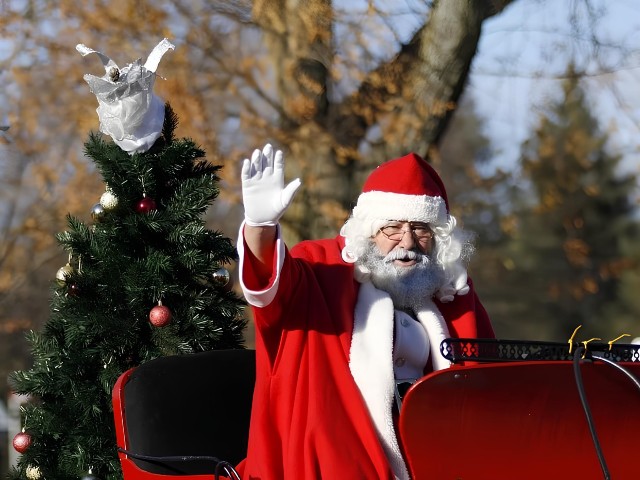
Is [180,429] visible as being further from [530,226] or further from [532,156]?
[530,226]

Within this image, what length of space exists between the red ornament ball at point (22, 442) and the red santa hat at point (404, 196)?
64.3 inches

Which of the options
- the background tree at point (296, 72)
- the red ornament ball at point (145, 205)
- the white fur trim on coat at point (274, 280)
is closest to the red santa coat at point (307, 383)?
the white fur trim on coat at point (274, 280)

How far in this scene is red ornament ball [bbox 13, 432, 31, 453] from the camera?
4.20m

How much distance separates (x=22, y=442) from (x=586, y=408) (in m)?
2.44

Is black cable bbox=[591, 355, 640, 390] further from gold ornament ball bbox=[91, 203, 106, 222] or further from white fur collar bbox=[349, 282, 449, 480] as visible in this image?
gold ornament ball bbox=[91, 203, 106, 222]

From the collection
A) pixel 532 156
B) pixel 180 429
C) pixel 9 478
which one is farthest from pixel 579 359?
pixel 532 156

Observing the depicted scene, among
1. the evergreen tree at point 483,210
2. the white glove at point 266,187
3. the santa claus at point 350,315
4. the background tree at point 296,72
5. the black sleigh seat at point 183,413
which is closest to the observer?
the white glove at point 266,187

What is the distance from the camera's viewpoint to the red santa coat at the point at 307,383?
3090 millimetres

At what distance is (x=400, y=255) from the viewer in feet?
11.7

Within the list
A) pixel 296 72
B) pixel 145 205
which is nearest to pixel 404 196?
pixel 145 205

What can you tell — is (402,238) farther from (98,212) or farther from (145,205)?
(98,212)

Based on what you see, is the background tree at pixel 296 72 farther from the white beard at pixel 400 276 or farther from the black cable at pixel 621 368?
the black cable at pixel 621 368

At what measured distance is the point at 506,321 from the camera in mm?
22906

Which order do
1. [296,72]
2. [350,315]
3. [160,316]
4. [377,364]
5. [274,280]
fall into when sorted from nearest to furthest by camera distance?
[274,280] → [377,364] → [350,315] → [160,316] → [296,72]
